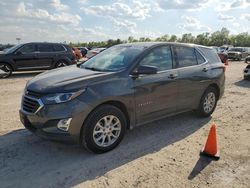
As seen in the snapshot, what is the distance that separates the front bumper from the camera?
4.13 m

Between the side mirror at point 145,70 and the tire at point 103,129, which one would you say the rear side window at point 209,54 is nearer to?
the side mirror at point 145,70

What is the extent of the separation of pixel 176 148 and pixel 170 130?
91cm

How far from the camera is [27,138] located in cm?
514

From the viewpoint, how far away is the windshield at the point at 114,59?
16.5 feet

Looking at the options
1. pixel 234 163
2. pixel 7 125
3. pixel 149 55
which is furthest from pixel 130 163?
pixel 7 125

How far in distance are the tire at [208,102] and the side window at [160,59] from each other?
138 cm

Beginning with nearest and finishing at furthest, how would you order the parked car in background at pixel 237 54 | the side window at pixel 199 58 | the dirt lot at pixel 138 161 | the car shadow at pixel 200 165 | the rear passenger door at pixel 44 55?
the dirt lot at pixel 138 161 → the car shadow at pixel 200 165 → the side window at pixel 199 58 → the rear passenger door at pixel 44 55 → the parked car in background at pixel 237 54

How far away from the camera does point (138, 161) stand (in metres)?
4.36

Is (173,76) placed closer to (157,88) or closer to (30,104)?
(157,88)

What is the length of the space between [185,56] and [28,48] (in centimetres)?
1052

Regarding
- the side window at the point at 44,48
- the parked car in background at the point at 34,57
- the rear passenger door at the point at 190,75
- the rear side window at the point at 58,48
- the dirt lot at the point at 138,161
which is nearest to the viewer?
the dirt lot at the point at 138,161

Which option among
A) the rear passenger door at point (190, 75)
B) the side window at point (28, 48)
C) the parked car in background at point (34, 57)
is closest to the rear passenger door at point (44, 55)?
the parked car in background at point (34, 57)

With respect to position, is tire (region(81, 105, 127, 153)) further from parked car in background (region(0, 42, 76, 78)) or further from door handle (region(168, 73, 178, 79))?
parked car in background (region(0, 42, 76, 78))

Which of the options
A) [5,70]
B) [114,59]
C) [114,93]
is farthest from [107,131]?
[5,70]
